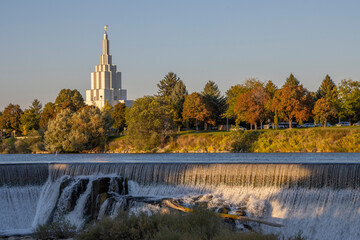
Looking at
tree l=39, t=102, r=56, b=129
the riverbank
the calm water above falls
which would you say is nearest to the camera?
the calm water above falls

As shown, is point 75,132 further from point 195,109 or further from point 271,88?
point 271,88

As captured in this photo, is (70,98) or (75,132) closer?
(75,132)

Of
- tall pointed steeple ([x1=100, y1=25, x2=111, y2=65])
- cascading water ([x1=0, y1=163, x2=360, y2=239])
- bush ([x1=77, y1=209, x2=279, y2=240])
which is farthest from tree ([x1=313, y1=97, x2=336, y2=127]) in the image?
tall pointed steeple ([x1=100, y1=25, x2=111, y2=65])

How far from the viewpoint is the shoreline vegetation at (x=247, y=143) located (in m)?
55.0

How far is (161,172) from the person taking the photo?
80.4 feet

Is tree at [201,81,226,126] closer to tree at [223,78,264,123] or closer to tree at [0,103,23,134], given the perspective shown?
tree at [223,78,264,123]

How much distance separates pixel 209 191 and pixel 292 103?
153 feet

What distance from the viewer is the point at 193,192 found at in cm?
2320

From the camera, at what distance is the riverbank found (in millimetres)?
54781

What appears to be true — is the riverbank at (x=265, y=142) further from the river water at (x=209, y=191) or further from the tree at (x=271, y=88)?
the river water at (x=209, y=191)

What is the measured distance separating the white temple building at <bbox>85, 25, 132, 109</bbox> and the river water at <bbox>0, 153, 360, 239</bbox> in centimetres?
12541

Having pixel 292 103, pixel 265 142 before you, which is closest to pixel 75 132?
pixel 265 142

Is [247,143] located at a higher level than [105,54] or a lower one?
lower

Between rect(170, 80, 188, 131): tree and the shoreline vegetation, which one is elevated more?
rect(170, 80, 188, 131): tree
